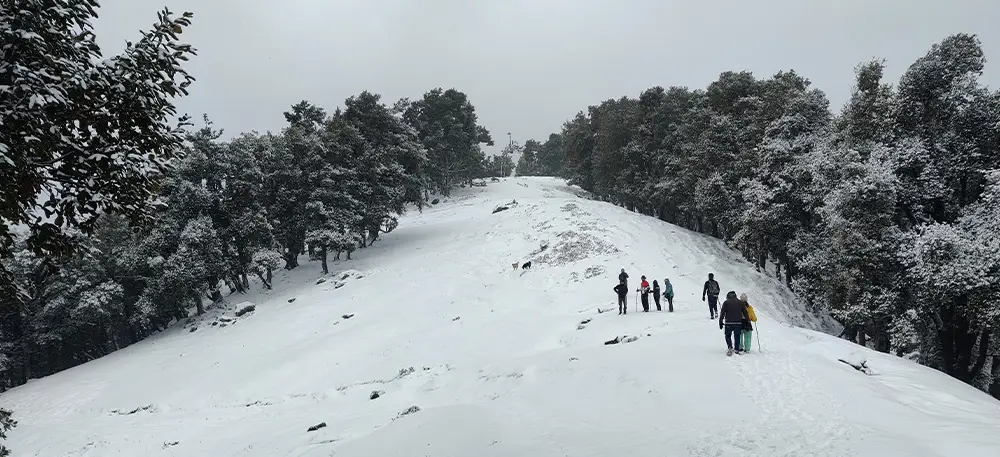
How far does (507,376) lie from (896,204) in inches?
754

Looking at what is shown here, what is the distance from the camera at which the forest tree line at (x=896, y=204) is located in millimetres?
18297

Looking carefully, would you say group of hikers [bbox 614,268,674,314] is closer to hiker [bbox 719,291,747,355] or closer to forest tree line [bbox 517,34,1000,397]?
hiker [bbox 719,291,747,355]

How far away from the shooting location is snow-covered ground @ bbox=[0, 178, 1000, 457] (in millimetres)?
10031

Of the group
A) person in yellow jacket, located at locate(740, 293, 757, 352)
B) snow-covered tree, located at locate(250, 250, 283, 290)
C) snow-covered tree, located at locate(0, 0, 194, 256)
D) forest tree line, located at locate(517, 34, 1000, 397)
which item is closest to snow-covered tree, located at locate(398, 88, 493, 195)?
snow-covered tree, located at locate(250, 250, 283, 290)

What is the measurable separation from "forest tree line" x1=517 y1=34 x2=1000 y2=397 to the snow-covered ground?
4.30m

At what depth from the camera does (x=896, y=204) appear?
22.2 metres

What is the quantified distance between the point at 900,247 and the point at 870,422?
14.9 meters

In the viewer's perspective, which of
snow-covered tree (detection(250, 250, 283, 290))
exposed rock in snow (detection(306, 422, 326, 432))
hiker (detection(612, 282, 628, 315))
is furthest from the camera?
snow-covered tree (detection(250, 250, 283, 290))

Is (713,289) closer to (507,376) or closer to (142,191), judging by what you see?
(507,376)

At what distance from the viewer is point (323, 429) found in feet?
49.4

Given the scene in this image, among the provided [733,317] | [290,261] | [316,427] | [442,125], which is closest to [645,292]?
[733,317]

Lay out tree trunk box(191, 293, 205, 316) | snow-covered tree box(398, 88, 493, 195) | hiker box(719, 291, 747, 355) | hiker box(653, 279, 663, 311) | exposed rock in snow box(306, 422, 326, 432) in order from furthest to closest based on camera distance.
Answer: snow-covered tree box(398, 88, 493, 195), tree trunk box(191, 293, 205, 316), hiker box(653, 279, 663, 311), exposed rock in snow box(306, 422, 326, 432), hiker box(719, 291, 747, 355)

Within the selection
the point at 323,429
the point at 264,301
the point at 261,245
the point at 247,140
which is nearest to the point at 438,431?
the point at 323,429

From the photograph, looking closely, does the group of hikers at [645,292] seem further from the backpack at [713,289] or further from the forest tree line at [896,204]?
the forest tree line at [896,204]
